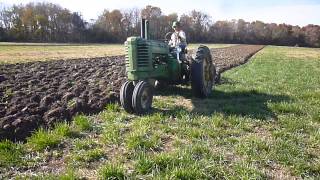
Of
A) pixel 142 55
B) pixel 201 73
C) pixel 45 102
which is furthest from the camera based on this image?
pixel 201 73

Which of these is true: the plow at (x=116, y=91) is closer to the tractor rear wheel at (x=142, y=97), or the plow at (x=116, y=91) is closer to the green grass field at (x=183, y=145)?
the tractor rear wheel at (x=142, y=97)

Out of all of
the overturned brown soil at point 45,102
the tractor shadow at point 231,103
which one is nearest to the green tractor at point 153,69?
the tractor shadow at point 231,103

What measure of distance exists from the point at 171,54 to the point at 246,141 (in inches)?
193

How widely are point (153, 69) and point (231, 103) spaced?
2.22 meters

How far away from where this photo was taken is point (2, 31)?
83.0m

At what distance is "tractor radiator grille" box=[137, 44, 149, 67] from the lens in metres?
9.61

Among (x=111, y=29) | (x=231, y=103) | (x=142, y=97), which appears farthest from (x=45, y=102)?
(x=111, y=29)

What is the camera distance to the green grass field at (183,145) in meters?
5.55

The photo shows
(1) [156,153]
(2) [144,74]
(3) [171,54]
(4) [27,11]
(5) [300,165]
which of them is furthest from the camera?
(4) [27,11]

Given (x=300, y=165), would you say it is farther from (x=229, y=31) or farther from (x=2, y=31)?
(x=229, y=31)

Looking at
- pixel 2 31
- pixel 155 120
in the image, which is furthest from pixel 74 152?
pixel 2 31

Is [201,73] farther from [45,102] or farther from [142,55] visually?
[45,102]

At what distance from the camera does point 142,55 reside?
9.67 meters

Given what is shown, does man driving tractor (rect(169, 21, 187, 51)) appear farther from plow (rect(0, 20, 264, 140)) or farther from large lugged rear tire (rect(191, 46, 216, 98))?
large lugged rear tire (rect(191, 46, 216, 98))
